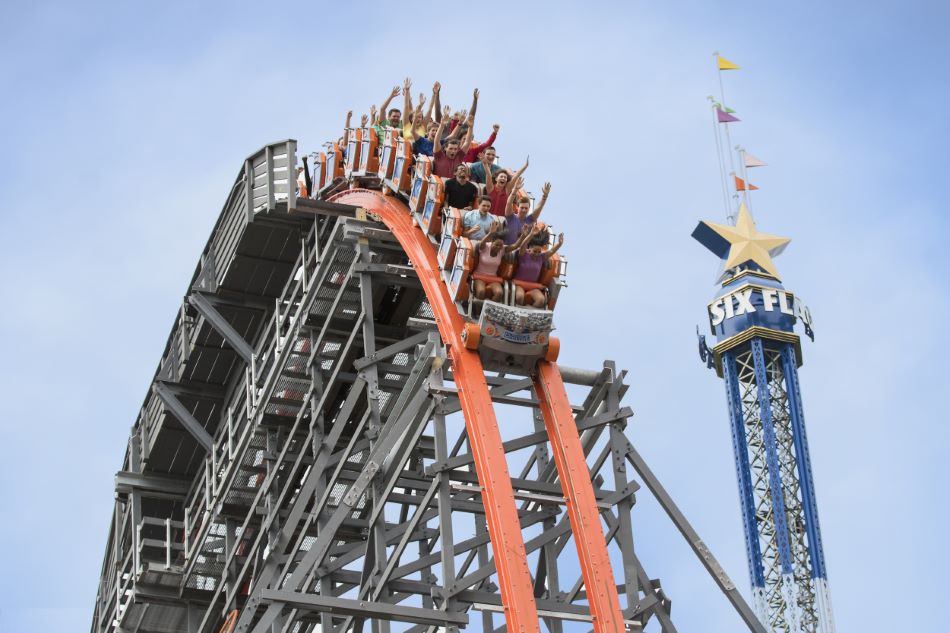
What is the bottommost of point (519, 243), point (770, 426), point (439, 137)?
point (519, 243)

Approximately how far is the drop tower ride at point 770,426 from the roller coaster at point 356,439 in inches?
1364

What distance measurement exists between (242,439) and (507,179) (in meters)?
7.88

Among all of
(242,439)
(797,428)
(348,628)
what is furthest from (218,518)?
(797,428)

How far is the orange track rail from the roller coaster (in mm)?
26

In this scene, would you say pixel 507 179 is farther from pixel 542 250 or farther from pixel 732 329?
pixel 732 329

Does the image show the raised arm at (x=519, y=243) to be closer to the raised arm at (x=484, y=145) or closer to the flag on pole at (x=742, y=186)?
the raised arm at (x=484, y=145)

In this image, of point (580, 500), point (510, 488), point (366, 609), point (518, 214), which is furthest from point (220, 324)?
point (580, 500)

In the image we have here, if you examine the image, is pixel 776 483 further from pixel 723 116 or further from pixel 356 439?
pixel 356 439

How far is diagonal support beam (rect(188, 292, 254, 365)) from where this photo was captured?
3294 cm

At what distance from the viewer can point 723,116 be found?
279 ft

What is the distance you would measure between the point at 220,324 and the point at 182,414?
2.24 meters

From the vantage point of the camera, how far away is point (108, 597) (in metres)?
38.5

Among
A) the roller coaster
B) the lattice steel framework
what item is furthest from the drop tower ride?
the roller coaster

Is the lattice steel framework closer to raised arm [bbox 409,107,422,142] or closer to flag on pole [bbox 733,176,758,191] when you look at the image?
flag on pole [bbox 733,176,758,191]
